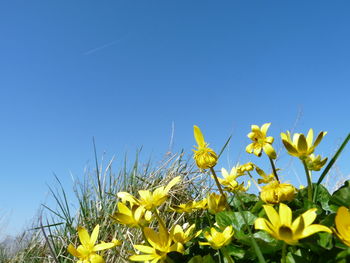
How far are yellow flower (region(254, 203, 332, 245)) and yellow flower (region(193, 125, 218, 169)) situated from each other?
381 millimetres

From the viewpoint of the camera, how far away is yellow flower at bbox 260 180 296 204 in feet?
3.27

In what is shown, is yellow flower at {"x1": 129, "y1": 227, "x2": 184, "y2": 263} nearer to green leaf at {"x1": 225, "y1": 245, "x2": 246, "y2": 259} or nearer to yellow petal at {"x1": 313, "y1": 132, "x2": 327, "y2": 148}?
green leaf at {"x1": 225, "y1": 245, "x2": 246, "y2": 259}

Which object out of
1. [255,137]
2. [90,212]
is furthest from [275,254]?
[90,212]

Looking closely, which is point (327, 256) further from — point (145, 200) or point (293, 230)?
point (145, 200)

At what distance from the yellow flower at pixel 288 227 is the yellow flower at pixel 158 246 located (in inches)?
13.1

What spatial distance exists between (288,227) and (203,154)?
0.49m

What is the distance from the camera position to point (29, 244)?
3.30 meters

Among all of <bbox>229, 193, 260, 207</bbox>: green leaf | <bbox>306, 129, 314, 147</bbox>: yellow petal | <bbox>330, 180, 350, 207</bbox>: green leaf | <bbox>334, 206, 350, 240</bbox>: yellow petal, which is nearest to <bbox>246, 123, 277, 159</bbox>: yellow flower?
<bbox>306, 129, 314, 147</bbox>: yellow petal

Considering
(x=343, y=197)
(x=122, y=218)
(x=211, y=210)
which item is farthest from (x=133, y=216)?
(x=343, y=197)

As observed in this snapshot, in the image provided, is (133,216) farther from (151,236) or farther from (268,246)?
(268,246)

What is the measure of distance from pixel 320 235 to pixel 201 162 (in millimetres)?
424

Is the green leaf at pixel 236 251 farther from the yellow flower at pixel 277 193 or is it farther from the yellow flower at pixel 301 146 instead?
the yellow flower at pixel 301 146

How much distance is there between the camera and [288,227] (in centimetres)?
73

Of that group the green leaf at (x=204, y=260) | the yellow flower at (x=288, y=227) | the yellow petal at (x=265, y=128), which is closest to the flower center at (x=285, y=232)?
the yellow flower at (x=288, y=227)
